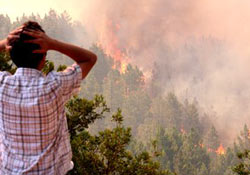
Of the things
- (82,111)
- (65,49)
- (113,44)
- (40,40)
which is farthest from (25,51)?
(113,44)

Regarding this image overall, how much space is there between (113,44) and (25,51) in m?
124

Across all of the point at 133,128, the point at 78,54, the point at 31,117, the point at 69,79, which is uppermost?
the point at 78,54

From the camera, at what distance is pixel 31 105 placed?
5.69ft

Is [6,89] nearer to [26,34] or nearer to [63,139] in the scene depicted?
[26,34]

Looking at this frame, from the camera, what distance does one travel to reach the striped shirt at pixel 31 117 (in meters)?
1.75

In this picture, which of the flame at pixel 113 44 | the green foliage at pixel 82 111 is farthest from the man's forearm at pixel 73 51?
the flame at pixel 113 44

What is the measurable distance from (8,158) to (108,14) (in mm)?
134259

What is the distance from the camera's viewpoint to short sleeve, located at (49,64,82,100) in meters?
1.82

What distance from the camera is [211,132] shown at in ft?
242

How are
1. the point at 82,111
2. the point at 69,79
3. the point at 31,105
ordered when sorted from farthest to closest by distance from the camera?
the point at 82,111, the point at 69,79, the point at 31,105

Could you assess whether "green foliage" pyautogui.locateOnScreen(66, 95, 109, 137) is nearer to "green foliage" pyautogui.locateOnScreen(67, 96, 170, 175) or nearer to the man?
"green foliage" pyautogui.locateOnScreen(67, 96, 170, 175)

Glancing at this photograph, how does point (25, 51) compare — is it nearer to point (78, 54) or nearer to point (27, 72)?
point (27, 72)

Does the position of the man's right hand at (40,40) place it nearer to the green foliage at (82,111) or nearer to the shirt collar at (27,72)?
the shirt collar at (27,72)

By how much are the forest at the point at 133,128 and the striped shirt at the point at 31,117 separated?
18.0 feet
